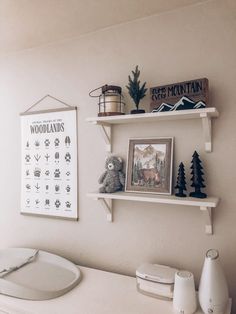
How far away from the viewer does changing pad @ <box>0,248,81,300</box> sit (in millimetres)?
1339

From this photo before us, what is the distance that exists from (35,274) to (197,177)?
3.50 feet

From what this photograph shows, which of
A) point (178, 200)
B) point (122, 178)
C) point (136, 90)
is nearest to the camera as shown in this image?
point (178, 200)

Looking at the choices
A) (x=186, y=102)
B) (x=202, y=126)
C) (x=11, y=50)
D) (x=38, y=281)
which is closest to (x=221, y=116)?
(x=202, y=126)

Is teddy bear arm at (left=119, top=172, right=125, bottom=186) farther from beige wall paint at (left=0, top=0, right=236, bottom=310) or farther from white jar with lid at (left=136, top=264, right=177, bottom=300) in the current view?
white jar with lid at (left=136, top=264, right=177, bottom=300)

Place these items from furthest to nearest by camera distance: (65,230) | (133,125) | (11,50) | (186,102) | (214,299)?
(11,50)
(65,230)
(133,125)
(186,102)
(214,299)

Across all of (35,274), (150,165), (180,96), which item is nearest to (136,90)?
(180,96)

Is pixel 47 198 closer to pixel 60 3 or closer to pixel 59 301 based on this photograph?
pixel 59 301

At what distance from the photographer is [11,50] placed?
1.95 meters

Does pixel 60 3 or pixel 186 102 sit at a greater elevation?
pixel 60 3

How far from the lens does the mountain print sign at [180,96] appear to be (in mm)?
1240

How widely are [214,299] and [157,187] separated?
563mm

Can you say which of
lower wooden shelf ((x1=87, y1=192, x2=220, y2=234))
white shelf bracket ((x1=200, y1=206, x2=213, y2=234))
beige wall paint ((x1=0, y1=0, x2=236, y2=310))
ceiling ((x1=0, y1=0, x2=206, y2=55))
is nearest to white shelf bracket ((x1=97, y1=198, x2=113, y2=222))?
beige wall paint ((x1=0, y1=0, x2=236, y2=310))

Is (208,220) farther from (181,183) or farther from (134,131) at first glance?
(134,131)

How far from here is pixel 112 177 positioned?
1509 millimetres
